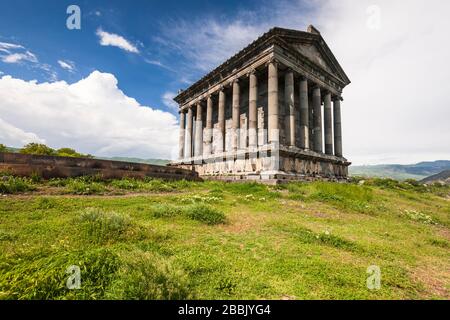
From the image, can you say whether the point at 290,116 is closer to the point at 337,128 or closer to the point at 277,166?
the point at 277,166

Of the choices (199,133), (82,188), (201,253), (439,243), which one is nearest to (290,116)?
(199,133)

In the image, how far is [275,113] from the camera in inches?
671

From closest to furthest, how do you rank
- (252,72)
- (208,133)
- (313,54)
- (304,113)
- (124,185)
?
1. (124,185)
2. (252,72)
3. (304,113)
4. (313,54)
5. (208,133)

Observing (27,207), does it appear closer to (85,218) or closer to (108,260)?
(85,218)

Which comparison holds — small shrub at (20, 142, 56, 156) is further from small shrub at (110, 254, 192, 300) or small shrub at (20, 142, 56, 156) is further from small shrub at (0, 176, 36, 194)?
small shrub at (110, 254, 192, 300)

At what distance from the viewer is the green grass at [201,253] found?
2.83 metres

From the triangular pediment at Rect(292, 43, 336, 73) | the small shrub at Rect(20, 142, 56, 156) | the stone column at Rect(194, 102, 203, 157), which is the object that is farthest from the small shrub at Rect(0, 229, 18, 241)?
the small shrub at Rect(20, 142, 56, 156)

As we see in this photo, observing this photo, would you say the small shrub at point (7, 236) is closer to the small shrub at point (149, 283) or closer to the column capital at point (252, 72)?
the small shrub at point (149, 283)

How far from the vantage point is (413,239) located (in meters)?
6.47

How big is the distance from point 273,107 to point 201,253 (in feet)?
48.7

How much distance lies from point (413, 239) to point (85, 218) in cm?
879

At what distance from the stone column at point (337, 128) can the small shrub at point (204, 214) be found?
66.6 feet

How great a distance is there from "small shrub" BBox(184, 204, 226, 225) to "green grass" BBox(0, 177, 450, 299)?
3 cm
